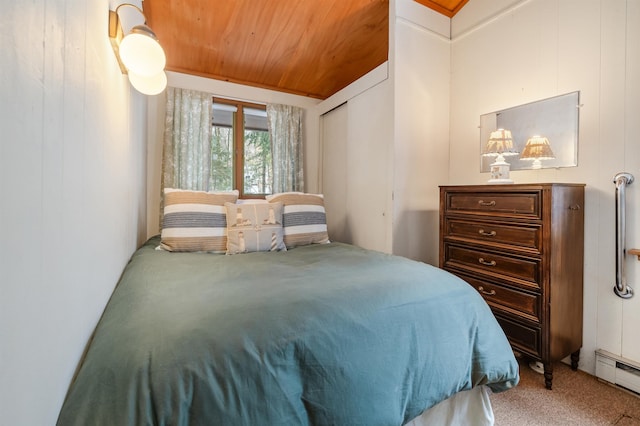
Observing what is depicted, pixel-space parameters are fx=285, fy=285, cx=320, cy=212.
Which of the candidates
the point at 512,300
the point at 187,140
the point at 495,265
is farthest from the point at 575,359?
the point at 187,140

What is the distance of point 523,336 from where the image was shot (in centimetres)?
166

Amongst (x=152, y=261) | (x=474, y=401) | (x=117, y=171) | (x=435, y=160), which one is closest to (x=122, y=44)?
(x=117, y=171)

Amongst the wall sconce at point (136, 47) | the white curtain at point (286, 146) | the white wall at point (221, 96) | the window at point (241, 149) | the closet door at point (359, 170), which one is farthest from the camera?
the white curtain at point (286, 146)

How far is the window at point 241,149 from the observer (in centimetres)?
294

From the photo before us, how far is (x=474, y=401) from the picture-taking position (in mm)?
1230

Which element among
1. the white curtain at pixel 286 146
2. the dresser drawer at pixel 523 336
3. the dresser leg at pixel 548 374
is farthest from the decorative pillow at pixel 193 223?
the dresser leg at pixel 548 374

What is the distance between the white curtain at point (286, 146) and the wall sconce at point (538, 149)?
2.09 meters

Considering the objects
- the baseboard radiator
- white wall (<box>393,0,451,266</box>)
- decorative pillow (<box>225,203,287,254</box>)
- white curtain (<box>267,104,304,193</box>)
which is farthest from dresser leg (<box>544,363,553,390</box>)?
white curtain (<box>267,104,304,193</box>)

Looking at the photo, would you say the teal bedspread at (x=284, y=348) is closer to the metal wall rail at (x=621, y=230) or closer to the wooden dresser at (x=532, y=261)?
the wooden dresser at (x=532, y=261)

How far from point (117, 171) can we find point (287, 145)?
203 centimetres

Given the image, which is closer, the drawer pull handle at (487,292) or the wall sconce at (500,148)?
the drawer pull handle at (487,292)

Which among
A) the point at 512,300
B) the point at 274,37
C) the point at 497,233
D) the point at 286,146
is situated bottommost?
the point at 512,300

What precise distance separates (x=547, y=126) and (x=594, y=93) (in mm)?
275

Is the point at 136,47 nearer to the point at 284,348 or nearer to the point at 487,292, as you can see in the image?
the point at 284,348
